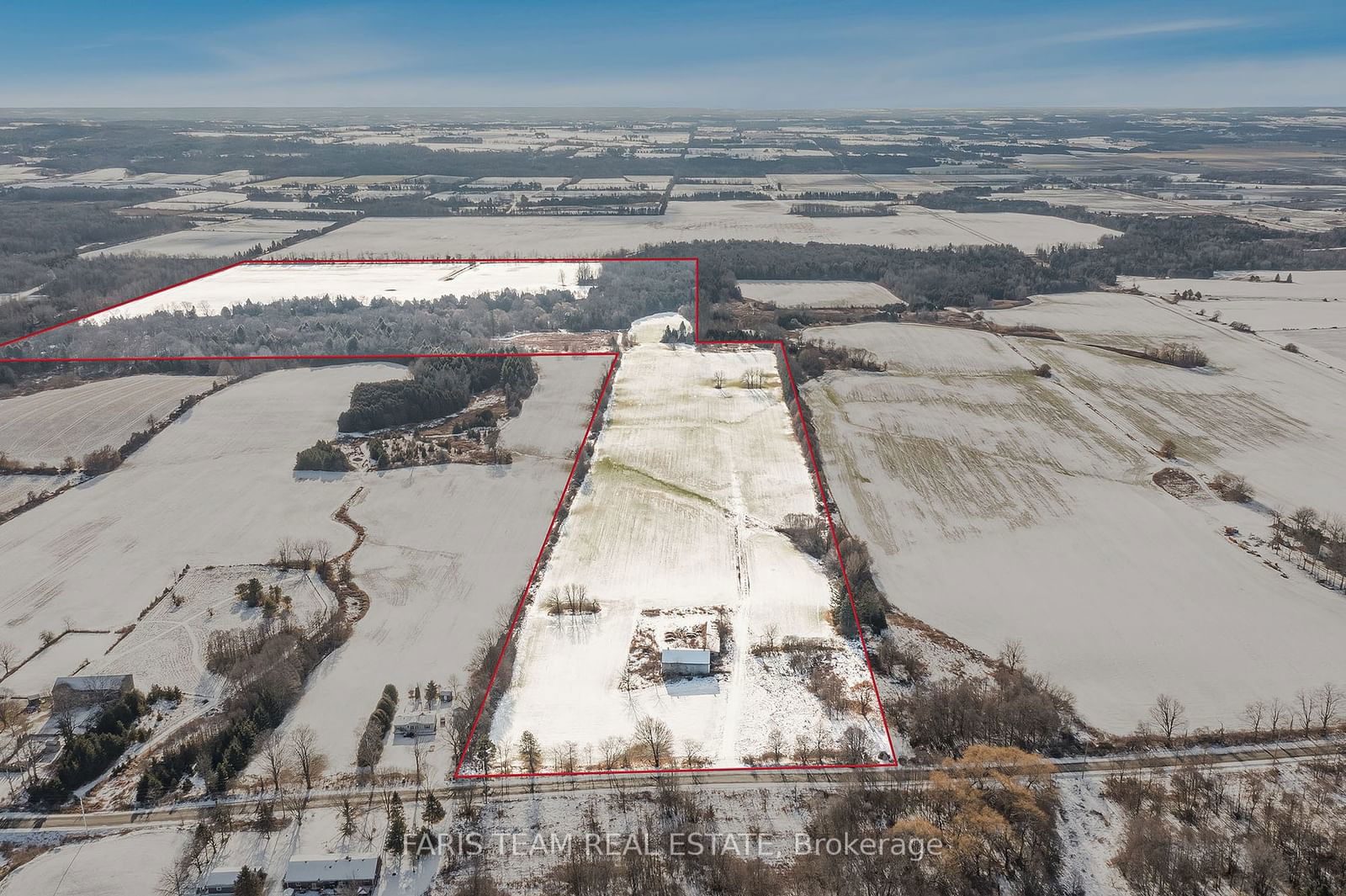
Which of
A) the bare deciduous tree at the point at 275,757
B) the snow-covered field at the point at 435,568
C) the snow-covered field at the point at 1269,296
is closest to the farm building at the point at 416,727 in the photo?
the snow-covered field at the point at 435,568

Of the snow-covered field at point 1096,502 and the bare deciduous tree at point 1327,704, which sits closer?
the bare deciduous tree at point 1327,704

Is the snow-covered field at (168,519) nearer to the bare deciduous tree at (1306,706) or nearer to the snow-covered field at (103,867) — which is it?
the snow-covered field at (103,867)

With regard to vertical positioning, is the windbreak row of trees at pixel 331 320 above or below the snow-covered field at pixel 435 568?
above

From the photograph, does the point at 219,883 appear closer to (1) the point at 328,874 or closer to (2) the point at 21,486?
(1) the point at 328,874

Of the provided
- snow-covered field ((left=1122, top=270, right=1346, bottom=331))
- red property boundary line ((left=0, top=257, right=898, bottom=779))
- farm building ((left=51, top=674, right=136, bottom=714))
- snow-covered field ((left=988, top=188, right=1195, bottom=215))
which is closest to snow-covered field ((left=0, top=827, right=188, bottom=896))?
farm building ((left=51, top=674, right=136, bottom=714))

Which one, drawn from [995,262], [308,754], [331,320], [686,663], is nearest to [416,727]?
[308,754]

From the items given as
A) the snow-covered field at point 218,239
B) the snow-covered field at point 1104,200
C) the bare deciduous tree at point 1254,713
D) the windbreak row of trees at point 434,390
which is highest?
the snow-covered field at point 1104,200

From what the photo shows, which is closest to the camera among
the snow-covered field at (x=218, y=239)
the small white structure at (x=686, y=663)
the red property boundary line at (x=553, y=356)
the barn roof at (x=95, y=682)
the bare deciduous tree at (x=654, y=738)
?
the red property boundary line at (x=553, y=356)
